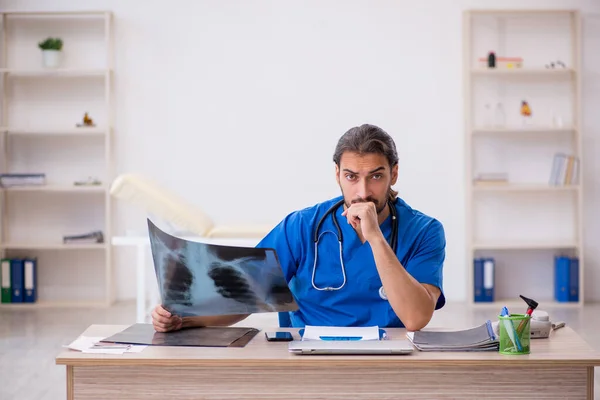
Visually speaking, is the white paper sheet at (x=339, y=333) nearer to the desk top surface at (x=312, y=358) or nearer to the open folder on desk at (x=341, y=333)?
the open folder on desk at (x=341, y=333)

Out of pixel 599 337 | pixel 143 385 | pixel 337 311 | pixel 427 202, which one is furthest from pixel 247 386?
pixel 427 202

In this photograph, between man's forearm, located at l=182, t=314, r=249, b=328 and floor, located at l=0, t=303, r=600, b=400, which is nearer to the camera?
man's forearm, located at l=182, t=314, r=249, b=328

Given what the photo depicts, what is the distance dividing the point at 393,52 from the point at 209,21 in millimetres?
1375

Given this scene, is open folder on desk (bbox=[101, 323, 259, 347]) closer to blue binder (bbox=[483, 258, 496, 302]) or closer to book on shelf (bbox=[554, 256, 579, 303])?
blue binder (bbox=[483, 258, 496, 302])

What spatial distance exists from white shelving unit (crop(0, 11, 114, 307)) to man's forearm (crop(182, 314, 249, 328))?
3831mm

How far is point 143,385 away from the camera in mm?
1817

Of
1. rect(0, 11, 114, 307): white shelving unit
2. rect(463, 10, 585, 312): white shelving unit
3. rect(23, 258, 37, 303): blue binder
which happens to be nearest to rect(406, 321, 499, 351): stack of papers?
rect(463, 10, 585, 312): white shelving unit

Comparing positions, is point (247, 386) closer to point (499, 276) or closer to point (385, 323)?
point (385, 323)

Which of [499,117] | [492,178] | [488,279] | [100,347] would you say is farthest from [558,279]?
[100,347]

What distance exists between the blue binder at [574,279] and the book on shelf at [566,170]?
556 mm

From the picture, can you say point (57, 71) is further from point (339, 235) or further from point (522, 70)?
point (339, 235)

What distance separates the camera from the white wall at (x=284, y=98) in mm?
6008

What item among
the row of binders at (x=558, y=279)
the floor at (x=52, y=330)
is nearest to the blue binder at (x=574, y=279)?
A: the row of binders at (x=558, y=279)

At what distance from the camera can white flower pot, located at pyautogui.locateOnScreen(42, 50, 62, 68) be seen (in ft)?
19.1
